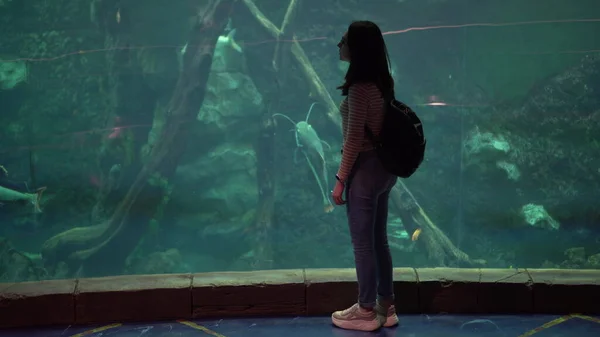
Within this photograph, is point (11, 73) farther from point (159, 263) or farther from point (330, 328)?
point (330, 328)

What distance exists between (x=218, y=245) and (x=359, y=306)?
12.1 m

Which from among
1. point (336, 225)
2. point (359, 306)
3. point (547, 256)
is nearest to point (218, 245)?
point (336, 225)

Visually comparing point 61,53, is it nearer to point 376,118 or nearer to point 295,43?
point 295,43

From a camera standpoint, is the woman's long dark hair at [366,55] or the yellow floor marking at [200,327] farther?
Answer: the yellow floor marking at [200,327]

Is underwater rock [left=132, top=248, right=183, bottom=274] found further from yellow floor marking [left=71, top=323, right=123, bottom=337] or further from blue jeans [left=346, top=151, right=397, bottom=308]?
blue jeans [left=346, top=151, right=397, bottom=308]

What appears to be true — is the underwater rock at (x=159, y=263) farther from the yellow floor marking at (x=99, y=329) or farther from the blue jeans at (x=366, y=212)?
the blue jeans at (x=366, y=212)

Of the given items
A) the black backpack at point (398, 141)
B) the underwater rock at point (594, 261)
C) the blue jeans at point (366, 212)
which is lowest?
the underwater rock at point (594, 261)

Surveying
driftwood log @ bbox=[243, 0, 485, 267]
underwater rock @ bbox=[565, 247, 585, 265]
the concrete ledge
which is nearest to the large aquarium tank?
underwater rock @ bbox=[565, 247, 585, 265]

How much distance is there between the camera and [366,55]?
106 inches

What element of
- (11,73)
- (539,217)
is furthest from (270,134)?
(11,73)

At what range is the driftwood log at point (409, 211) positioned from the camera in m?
10.2

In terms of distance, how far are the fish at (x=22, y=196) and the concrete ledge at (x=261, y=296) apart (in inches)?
394

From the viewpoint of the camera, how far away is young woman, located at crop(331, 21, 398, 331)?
8.84 feet

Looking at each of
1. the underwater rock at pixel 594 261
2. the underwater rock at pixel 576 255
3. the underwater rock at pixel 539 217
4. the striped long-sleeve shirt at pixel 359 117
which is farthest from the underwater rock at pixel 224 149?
the striped long-sleeve shirt at pixel 359 117
